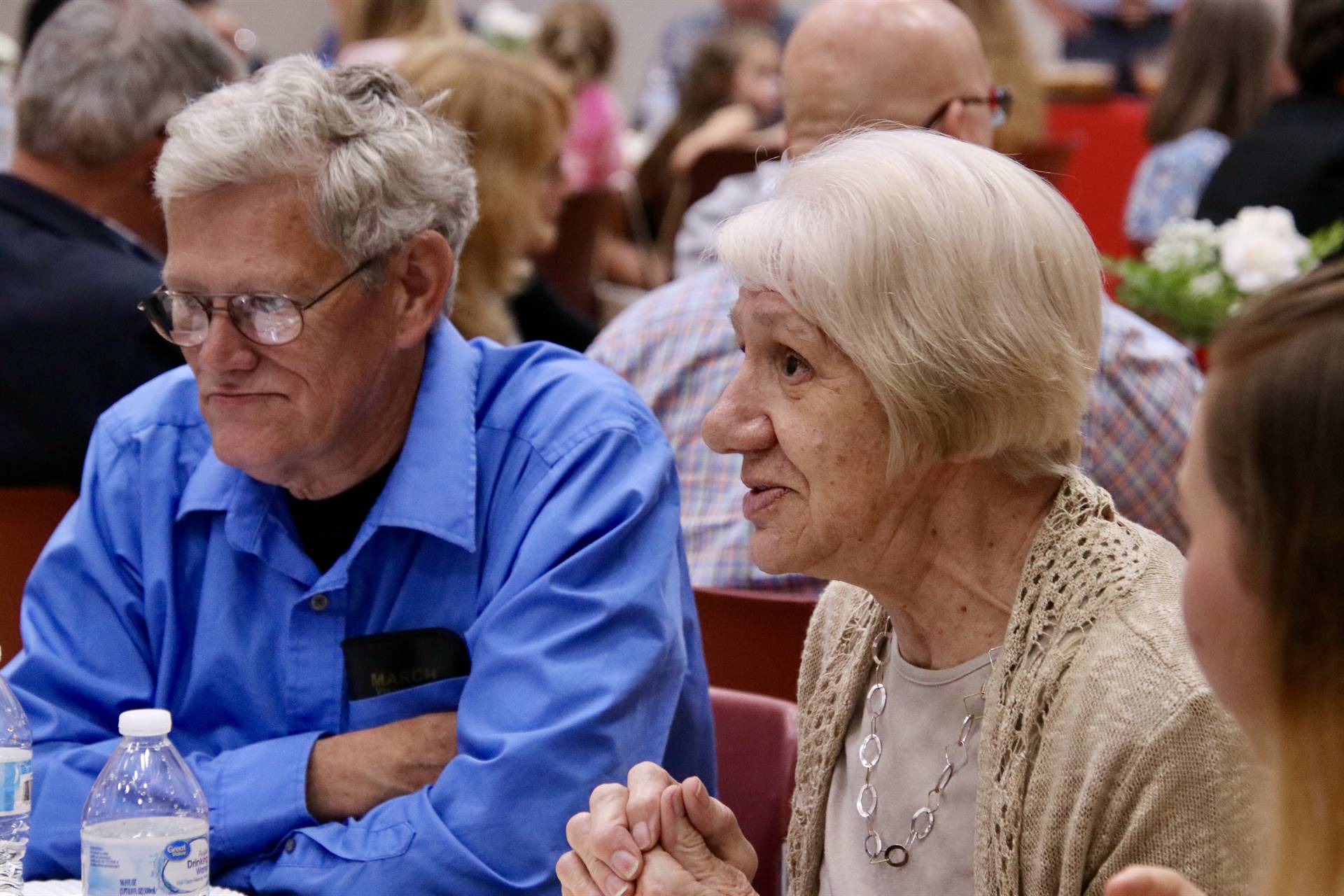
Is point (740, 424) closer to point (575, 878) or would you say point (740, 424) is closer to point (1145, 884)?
point (575, 878)

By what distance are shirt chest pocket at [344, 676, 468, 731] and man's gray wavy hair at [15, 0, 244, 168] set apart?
1669 millimetres

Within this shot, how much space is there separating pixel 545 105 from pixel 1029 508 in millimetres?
2663

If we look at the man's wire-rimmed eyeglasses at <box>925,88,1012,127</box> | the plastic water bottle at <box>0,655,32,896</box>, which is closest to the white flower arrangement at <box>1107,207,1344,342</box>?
the man's wire-rimmed eyeglasses at <box>925,88,1012,127</box>

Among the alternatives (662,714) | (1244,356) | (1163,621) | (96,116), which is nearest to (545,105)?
(96,116)

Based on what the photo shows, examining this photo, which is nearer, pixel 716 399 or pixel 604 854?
pixel 604 854

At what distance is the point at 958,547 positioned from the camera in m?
1.71

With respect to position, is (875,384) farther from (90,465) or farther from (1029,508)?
(90,465)

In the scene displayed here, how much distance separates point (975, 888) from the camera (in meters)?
1.57

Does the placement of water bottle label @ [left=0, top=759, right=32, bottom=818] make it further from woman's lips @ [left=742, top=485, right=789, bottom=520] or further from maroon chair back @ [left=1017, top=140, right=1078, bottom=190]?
maroon chair back @ [left=1017, top=140, right=1078, bottom=190]

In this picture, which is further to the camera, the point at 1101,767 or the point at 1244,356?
the point at 1101,767

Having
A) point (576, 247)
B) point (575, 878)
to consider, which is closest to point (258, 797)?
point (575, 878)

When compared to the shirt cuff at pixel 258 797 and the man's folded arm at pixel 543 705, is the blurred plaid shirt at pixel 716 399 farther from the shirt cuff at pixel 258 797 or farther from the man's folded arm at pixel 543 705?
the shirt cuff at pixel 258 797

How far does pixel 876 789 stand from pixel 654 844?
318mm

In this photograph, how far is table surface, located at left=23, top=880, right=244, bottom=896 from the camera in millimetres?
1754
